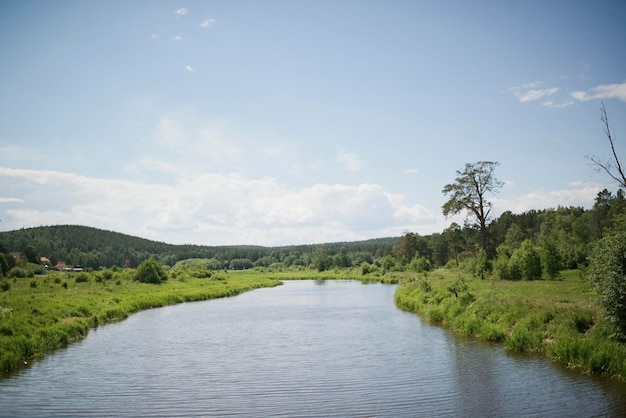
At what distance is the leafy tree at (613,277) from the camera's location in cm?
1853

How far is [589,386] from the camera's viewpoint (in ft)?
55.4

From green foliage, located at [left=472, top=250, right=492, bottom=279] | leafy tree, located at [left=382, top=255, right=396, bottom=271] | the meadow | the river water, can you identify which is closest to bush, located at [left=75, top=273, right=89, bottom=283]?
the meadow

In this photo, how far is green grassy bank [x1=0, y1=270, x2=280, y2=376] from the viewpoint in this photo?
81.8 feet

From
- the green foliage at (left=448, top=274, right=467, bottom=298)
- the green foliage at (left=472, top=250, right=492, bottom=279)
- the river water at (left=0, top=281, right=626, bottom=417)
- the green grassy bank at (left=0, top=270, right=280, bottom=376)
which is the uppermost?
the green foliage at (left=472, top=250, right=492, bottom=279)

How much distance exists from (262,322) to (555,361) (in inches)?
969

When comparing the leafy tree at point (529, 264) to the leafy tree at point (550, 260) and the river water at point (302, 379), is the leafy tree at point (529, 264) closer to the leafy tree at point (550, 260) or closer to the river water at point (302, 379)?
the leafy tree at point (550, 260)

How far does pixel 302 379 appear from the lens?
19.8 m

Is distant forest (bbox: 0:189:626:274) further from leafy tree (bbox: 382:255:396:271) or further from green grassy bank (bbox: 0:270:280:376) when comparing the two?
green grassy bank (bbox: 0:270:280:376)

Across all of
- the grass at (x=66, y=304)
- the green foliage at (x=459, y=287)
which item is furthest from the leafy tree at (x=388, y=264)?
the green foliage at (x=459, y=287)

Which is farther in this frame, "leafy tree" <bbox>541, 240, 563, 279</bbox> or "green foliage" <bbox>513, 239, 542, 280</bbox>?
"green foliage" <bbox>513, 239, 542, 280</bbox>

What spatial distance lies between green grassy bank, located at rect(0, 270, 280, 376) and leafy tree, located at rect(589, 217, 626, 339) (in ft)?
88.8

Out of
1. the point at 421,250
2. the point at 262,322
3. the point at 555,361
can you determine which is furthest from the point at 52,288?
the point at 421,250

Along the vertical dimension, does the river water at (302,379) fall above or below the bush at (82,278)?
below

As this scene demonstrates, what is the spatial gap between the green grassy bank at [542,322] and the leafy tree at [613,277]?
0.77 metres
